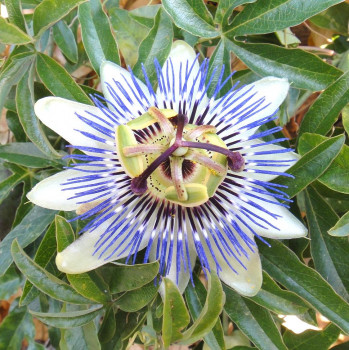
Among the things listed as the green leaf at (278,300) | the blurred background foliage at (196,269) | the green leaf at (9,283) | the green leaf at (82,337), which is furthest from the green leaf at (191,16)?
the green leaf at (9,283)

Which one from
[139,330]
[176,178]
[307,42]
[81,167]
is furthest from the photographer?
[307,42]

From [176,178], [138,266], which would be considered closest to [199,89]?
[176,178]

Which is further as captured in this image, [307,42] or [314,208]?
[307,42]

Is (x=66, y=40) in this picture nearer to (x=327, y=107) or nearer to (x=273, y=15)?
(x=273, y=15)

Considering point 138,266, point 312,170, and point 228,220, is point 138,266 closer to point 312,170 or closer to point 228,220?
point 228,220

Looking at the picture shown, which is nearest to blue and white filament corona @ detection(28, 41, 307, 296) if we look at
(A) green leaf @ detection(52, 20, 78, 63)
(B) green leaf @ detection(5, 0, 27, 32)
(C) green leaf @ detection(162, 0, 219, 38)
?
(C) green leaf @ detection(162, 0, 219, 38)

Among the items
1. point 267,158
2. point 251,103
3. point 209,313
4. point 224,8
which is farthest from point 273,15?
point 209,313
